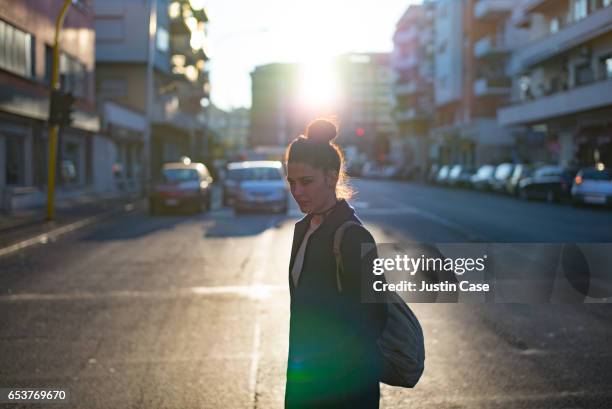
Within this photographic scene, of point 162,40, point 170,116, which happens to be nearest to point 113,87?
point 170,116

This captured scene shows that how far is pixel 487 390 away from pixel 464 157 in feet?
207

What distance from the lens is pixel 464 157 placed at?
6700 centimetres

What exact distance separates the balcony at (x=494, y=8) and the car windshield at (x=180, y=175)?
3849cm

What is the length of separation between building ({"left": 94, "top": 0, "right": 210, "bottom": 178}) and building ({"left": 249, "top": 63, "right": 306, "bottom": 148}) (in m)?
67.5

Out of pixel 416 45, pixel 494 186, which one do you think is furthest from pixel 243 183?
pixel 416 45

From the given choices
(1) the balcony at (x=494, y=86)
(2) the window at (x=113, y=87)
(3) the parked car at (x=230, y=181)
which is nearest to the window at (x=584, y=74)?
(1) the balcony at (x=494, y=86)

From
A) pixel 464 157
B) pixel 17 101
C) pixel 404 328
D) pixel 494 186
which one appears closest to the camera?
pixel 404 328

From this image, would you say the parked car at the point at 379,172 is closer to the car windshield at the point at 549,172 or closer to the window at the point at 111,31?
the window at the point at 111,31

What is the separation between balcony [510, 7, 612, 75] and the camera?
35.9 m

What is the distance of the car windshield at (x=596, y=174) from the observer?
26.8 meters

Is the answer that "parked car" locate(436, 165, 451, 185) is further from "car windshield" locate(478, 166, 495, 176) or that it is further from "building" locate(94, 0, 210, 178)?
"building" locate(94, 0, 210, 178)

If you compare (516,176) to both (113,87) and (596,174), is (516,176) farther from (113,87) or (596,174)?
(113,87)

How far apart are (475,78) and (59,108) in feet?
156

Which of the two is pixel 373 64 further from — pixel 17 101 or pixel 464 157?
pixel 17 101
